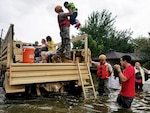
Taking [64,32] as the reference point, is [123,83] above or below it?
below

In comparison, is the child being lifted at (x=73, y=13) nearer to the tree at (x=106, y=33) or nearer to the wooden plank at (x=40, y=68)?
the wooden plank at (x=40, y=68)

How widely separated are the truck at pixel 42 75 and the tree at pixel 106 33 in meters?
38.9

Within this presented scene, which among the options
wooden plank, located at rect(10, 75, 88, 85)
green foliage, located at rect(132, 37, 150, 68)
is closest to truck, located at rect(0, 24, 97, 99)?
wooden plank, located at rect(10, 75, 88, 85)

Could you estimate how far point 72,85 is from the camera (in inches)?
316

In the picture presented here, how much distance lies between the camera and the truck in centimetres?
622

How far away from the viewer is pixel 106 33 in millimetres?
48188

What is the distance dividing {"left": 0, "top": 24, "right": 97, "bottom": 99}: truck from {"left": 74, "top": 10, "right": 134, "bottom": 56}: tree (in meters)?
38.9

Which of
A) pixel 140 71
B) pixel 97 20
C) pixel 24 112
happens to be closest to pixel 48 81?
pixel 24 112

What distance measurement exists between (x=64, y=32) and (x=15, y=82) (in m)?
2.53

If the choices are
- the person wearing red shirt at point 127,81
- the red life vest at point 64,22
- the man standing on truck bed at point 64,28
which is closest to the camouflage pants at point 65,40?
the man standing on truck bed at point 64,28

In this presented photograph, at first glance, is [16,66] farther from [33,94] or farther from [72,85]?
[72,85]

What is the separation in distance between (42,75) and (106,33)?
42457 millimetres

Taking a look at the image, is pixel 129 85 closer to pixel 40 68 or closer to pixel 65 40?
pixel 40 68

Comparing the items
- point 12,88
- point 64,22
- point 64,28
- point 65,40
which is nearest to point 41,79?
point 12,88
